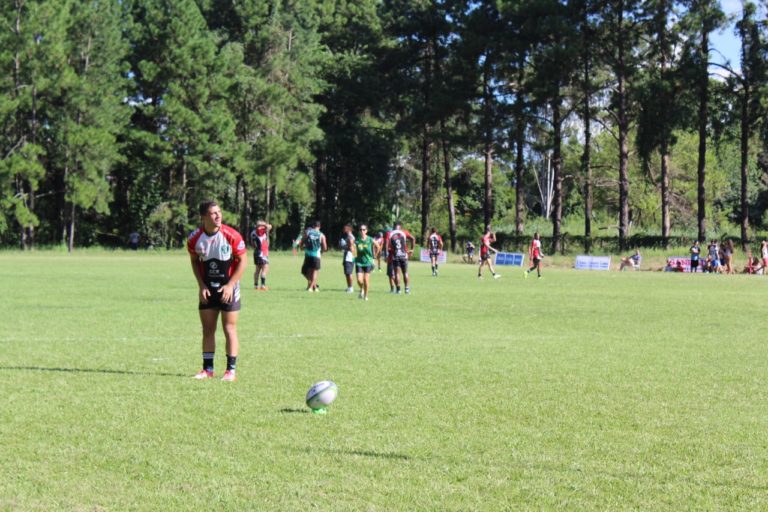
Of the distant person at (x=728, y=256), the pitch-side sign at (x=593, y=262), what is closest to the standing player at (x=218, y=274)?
the distant person at (x=728, y=256)

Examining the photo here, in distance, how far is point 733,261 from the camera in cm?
4994

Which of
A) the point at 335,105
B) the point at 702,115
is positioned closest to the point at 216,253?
the point at 702,115

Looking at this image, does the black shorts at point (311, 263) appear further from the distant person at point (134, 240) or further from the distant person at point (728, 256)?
the distant person at point (134, 240)

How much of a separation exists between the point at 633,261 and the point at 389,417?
4494cm

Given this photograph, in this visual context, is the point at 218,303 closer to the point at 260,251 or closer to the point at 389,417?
the point at 389,417

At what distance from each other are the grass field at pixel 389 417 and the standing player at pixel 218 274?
0.51 metres

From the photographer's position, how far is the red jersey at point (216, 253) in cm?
982

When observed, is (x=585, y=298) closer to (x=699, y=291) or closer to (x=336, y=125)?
(x=699, y=291)

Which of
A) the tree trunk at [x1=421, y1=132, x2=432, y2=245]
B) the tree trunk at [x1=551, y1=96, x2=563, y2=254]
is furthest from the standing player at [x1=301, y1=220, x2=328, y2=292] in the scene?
the tree trunk at [x1=421, y1=132, x2=432, y2=245]

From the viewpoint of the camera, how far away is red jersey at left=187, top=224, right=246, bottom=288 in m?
9.82

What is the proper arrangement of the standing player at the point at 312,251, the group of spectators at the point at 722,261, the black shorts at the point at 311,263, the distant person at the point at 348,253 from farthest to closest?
the group of spectators at the point at 722,261, the black shorts at the point at 311,263, the standing player at the point at 312,251, the distant person at the point at 348,253

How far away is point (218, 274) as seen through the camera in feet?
32.4

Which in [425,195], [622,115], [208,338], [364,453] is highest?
[622,115]

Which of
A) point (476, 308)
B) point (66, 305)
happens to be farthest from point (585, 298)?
point (66, 305)
